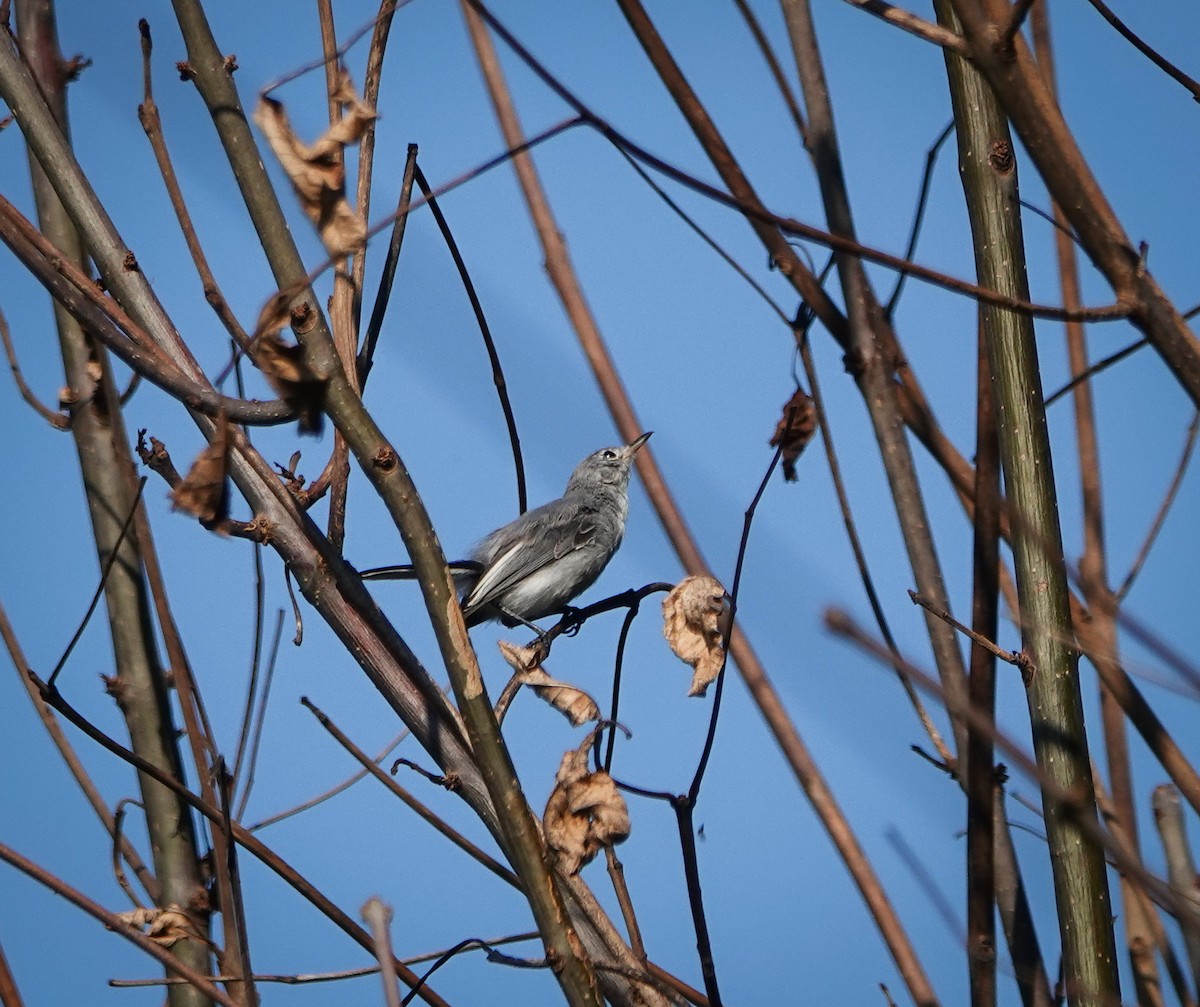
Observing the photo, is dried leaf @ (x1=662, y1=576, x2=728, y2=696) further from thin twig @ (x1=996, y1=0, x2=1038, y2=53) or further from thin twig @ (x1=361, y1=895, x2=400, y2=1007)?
thin twig @ (x1=996, y1=0, x2=1038, y2=53)

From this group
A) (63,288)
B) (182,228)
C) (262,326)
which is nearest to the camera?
(262,326)

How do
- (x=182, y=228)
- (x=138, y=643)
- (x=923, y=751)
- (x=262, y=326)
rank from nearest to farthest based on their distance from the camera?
(x=262, y=326), (x=923, y=751), (x=182, y=228), (x=138, y=643)

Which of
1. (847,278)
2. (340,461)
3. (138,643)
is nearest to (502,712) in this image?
(340,461)

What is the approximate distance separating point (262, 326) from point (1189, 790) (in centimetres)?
116

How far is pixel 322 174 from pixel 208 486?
0.36 m

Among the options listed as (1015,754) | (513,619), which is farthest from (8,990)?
(513,619)

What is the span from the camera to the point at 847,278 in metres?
1.39

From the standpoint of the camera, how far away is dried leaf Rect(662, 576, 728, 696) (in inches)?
62.1

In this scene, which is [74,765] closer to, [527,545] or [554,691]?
[554,691]

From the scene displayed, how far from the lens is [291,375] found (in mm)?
1225

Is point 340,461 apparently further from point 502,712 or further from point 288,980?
point 288,980

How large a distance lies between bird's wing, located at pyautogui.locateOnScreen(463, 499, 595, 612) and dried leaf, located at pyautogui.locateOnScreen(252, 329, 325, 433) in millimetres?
3522

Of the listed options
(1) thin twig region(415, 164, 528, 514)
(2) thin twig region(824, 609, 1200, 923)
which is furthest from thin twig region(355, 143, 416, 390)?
(2) thin twig region(824, 609, 1200, 923)

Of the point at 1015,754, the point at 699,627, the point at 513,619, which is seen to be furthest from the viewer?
the point at 513,619
